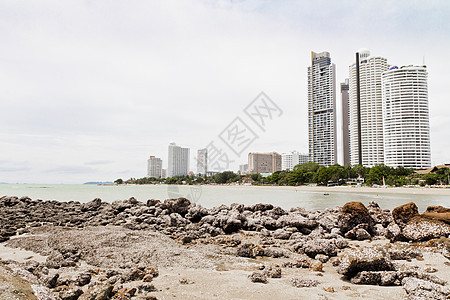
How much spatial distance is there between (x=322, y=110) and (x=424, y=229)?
114m

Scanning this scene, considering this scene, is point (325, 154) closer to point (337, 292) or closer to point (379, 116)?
point (379, 116)

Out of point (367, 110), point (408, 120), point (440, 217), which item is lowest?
point (440, 217)

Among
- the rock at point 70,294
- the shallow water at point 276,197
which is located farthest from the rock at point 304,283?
the shallow water at point 276,197

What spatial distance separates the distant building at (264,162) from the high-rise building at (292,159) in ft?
26.5

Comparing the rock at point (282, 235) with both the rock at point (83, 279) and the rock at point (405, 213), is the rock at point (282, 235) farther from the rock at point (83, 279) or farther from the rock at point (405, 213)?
the rock at point (83, 279)

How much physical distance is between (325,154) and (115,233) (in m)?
116

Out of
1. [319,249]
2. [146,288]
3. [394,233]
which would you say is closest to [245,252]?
[319,249]

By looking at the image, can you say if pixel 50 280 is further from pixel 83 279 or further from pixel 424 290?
pixel 424 290

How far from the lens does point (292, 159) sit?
553ft

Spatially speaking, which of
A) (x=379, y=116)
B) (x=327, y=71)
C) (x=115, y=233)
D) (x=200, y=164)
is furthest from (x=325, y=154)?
(x=115, y=233)

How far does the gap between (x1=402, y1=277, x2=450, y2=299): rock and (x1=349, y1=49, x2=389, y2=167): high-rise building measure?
10624cm

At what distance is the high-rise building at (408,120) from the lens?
89375 mm

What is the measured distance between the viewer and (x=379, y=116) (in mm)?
101875

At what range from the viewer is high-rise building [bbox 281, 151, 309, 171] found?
548 feet
